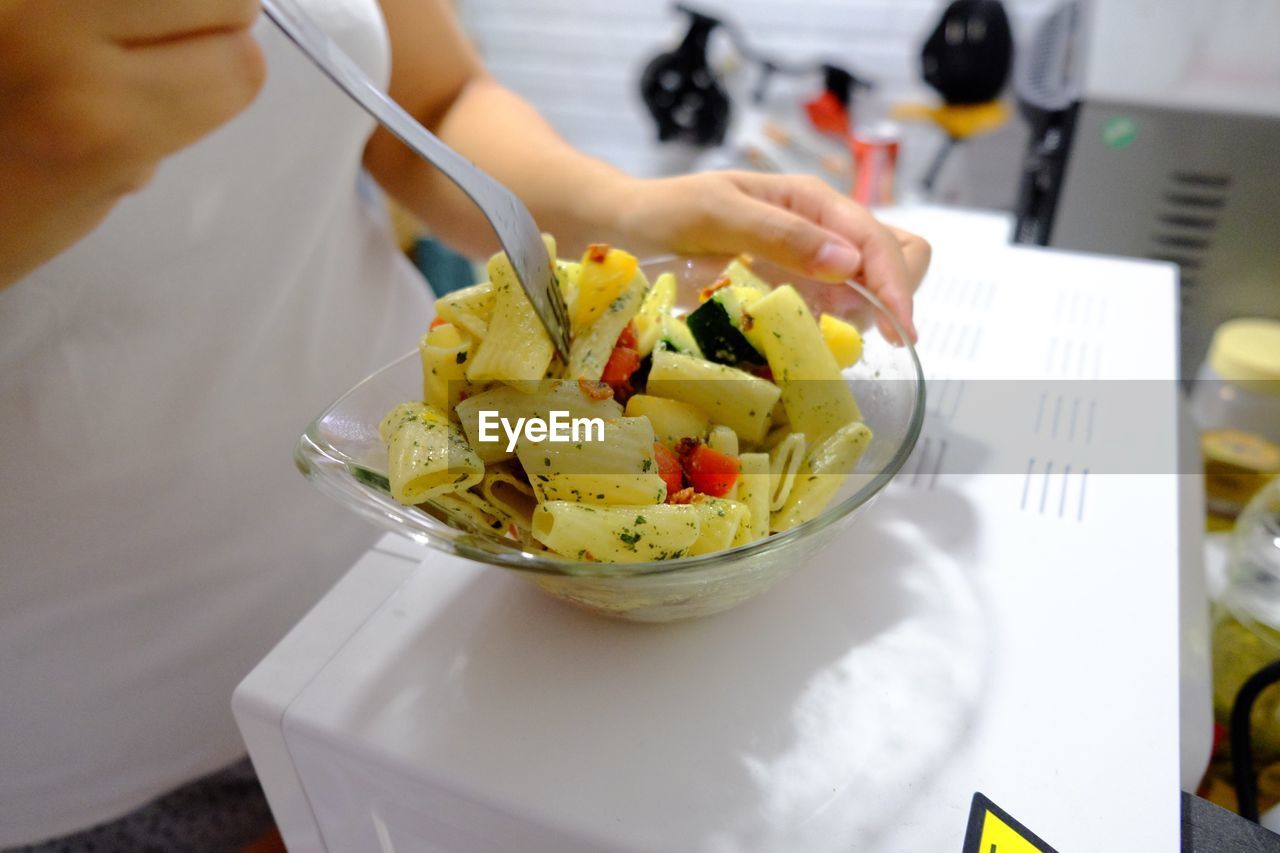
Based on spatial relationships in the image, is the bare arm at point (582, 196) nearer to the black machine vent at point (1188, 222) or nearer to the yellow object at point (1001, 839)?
the yellow object at point (1001, 839)

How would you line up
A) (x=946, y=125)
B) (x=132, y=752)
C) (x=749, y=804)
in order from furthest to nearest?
(x=946, y=125) < (x=132, y=752) < (x=749, y=804)

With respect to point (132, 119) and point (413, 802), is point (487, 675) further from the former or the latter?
point (132, 119)

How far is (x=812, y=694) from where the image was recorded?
40cm

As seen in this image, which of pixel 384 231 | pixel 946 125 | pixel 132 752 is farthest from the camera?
pixel 946 125

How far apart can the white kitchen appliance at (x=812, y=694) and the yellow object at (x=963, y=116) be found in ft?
3.33

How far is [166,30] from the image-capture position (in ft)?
1.22

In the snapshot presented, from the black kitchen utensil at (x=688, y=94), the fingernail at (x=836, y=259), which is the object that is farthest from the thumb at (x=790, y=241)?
the black kitchen utensil at (x=688, y=94)

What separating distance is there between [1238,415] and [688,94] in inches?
43.9

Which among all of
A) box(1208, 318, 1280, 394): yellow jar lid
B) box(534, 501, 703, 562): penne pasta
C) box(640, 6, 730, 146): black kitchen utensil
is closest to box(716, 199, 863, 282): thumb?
box(534, 501, 703, 562): penne pasta

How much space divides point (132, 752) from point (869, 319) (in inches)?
22.1

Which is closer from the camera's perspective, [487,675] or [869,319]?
[487,675]

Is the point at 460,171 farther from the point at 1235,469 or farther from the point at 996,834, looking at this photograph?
the point at 1235,469

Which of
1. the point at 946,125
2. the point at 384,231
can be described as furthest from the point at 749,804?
the point at 946,125

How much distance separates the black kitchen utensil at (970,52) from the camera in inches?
51.4
